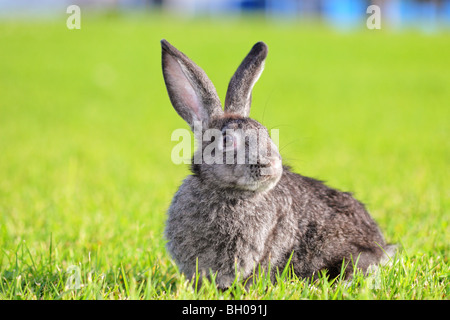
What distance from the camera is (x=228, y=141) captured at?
3.56m

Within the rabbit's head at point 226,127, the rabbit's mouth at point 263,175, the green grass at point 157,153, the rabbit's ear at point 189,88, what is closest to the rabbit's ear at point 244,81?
the rabbit's head at point 226,127

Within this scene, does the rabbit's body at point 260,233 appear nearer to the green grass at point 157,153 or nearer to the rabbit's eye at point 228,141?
the green grass at point 157,153

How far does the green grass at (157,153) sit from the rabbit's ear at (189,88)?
0.36m

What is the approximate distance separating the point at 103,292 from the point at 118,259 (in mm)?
965

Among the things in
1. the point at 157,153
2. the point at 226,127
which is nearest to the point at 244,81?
the point at 226,127

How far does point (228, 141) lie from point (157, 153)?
22.2 feet

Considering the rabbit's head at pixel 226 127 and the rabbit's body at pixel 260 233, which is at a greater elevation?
the rabbit's head at pixel 226 127

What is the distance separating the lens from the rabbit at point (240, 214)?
3.63 metres

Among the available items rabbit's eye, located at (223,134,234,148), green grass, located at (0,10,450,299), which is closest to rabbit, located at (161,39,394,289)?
rabbit's eye, located at (223,134,234,148)

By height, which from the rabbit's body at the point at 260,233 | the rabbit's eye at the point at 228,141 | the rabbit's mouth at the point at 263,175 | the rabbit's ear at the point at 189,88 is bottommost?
the rabbit's body at the point at 260,233

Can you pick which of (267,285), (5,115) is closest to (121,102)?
(5,115)

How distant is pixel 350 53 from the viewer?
2652 centimetres

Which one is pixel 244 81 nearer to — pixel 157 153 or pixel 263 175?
Result: pixel 263 175

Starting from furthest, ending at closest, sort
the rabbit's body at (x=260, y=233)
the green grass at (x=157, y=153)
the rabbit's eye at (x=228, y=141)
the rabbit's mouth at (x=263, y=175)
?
the green grass at (x=157, y=153) → the rabbit's body at (x=260, y=233) → the rabbit's eye at (x=228, y=141) → the rabbit's mouth at (x=263, y=175)
